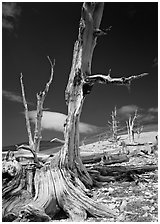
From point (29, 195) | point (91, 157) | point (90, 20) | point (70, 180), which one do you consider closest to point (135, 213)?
point (70, 180)

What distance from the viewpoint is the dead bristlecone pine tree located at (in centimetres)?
519

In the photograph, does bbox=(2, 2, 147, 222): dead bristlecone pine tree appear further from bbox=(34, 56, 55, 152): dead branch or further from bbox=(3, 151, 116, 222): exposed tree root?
bbox=(34, 56, 55, 152): dead branch

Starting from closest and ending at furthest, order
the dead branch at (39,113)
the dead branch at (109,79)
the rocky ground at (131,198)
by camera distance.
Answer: the rocky ground at (131,198) → the dead branch at (109,79) → the dead branch at (39,113)

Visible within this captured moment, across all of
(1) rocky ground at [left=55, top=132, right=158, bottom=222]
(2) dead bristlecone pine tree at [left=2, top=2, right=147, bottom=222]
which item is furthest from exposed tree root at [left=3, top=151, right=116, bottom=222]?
(1) rocky ground at [left=55, top=132, right=158, bottom=222]

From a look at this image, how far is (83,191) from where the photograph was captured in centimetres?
609

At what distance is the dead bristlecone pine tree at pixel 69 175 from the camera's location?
5191mm

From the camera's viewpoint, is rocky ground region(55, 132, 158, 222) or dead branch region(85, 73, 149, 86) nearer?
rocky ground region(55, 132, 158, 222)

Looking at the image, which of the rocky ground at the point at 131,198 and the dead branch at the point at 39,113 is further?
the dead branch at the point at 39,113

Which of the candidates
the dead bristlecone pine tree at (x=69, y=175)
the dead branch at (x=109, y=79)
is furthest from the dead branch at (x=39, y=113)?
the dead branch at (x=109, y=79)

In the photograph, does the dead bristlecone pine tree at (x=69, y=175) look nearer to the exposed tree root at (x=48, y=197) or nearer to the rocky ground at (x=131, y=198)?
the exposed tree root at (x=48, y=197)

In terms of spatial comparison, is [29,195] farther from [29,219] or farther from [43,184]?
[29,219]

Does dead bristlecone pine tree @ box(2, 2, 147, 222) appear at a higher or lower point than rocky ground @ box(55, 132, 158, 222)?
higher

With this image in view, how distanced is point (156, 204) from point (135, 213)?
0.72 metres

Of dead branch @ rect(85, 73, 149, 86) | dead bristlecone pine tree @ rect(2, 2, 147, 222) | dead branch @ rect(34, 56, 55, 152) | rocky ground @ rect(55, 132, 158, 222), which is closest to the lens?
rocky ground @ rect(55, 132, 158, 222)
